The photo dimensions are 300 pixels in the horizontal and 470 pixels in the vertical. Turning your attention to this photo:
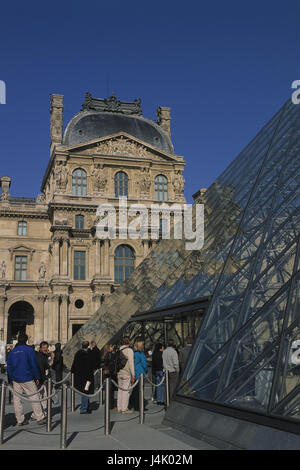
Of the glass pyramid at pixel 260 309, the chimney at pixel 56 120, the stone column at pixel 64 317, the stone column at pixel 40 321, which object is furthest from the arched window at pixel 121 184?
the glass pyramid at pixel 260 309

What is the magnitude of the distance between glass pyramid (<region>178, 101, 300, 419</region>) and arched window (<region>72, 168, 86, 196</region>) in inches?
1303

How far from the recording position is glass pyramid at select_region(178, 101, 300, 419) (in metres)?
6.55

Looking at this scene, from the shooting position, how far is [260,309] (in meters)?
7.59

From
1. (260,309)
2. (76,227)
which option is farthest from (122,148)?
A: (260,309)

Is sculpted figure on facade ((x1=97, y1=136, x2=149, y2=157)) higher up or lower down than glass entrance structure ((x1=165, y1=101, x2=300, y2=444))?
higher up

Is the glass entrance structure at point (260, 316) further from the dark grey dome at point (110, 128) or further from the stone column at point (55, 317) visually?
the dark grey dome at point (110, 128)

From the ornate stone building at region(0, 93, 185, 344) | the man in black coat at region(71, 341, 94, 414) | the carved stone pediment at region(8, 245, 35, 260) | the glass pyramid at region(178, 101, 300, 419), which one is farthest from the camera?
the carved stone pediment at region(8, 245, 35, 260)

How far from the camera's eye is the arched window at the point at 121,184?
151 ft

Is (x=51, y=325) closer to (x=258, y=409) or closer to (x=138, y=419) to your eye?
(x=138, y=419)

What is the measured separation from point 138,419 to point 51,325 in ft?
108

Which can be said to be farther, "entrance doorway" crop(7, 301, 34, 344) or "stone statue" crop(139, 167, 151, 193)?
"stone statue" crop(139, 167, 151, 193)

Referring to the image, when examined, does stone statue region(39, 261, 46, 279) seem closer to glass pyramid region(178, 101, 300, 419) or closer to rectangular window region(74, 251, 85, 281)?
rectangular window region(74, 251, 85, 281)

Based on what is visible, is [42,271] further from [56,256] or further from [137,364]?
[137,364]

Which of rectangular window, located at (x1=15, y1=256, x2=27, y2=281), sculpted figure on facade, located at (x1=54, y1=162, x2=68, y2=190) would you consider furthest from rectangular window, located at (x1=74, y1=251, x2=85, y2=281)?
sculpted figure on facade, located at (x1=54, y1=162, x2=68, y2=190)
